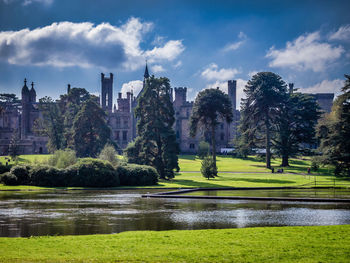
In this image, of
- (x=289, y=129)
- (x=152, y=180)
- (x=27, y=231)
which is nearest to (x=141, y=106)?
(x=152, y=180)

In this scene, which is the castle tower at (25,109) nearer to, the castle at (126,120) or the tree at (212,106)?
the castle at (126,120)

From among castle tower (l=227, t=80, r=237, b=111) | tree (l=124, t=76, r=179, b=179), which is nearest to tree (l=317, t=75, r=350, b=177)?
tree (l=124, t=76, r=179, b=179)

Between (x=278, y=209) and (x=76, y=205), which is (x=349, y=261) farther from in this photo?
(x=76, y=205)

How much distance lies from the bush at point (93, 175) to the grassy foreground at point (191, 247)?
958 inches

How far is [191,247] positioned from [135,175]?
2851 centimetres

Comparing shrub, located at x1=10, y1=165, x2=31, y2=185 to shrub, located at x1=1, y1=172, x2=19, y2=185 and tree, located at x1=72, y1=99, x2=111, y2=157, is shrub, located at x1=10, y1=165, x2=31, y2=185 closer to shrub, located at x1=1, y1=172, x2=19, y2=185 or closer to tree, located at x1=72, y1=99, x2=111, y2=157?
shrub, located at x1=1, y1=172, x2=19, y2=185

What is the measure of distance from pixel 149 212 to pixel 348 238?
32.8ft

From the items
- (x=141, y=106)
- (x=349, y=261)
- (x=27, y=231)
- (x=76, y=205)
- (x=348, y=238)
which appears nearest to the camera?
(x=349, y=261)

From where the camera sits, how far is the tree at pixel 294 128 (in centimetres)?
6362

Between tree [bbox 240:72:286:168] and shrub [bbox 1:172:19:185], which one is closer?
shrub [bbox 1:172:19:185]

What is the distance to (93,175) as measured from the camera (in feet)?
125

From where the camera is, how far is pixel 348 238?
1294cm

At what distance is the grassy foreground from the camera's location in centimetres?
1075

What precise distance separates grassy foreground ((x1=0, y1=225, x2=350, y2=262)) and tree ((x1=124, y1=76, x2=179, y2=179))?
109 ft
